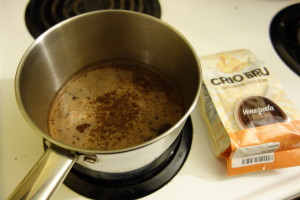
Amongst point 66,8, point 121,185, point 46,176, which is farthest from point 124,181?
point 66,8

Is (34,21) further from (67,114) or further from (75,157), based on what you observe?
(75,157)

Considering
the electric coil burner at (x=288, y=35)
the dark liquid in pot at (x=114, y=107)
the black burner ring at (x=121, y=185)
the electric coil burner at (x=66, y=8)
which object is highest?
the electric coil burner at (x=66, y=8)

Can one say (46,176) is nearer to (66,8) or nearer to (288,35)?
(66,8)

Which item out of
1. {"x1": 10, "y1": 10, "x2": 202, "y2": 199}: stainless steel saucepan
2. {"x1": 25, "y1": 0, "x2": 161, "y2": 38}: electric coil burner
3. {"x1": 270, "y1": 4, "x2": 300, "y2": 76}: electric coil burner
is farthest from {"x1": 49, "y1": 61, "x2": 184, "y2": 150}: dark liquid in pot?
{"x1": 270, "y1": 4, "x2": 300, "y2": 76}: electric coil burner

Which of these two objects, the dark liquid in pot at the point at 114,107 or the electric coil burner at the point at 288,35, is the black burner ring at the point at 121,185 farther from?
the electric coil burner at the point at 288,35

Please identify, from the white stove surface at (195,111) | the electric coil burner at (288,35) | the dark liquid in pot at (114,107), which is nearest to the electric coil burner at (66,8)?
the white stove surface at (195,111)

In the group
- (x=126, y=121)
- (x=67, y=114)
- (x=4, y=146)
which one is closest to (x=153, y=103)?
(x=126, y=121)
